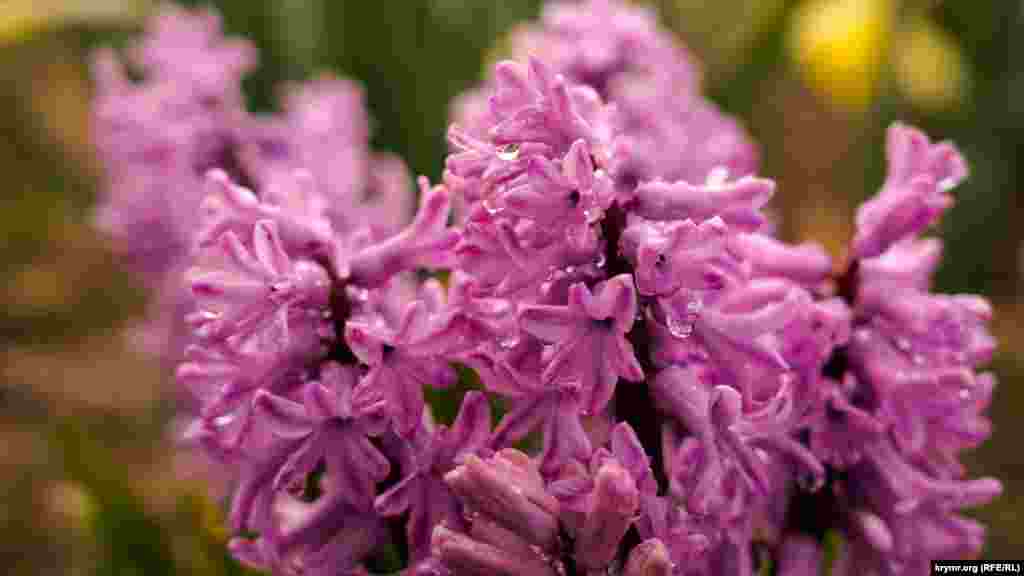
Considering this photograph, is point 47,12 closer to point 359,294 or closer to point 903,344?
point 359,294

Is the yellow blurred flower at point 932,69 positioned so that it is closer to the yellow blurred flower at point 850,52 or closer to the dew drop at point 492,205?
the yellow blurred flower at point 850,52

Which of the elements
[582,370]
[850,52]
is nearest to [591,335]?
[582,370]

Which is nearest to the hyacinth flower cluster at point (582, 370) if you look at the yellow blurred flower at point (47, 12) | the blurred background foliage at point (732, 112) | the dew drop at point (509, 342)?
the dew drop at point (509, 342)

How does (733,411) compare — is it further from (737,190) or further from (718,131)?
(718,131)

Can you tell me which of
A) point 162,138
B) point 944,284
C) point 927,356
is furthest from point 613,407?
point 944,284

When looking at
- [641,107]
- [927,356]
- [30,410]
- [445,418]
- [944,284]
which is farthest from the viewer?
[30,410]
